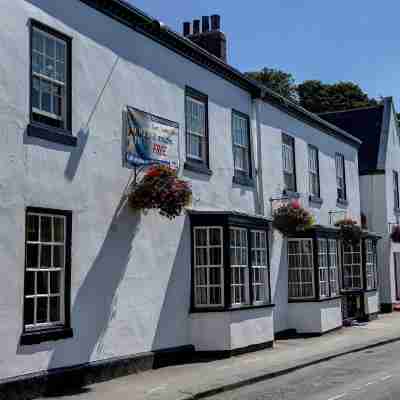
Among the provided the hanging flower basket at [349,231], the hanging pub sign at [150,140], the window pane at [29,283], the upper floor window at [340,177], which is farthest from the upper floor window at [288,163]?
the window pane at [29,283]

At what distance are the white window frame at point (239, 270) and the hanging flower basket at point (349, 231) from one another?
8.11 meters

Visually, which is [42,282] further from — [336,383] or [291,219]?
[291,219]

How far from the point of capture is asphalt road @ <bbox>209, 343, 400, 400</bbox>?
36.5 ft

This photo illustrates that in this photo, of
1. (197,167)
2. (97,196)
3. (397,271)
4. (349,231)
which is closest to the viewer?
(97,196)

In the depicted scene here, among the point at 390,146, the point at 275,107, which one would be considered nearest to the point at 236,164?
the point at 275,107

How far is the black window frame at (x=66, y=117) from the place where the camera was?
37.3ft

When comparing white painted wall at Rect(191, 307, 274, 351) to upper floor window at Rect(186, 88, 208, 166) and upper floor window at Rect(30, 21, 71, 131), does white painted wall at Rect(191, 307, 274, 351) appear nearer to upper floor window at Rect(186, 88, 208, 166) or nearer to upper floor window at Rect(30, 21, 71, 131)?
upper floor window at Rect(186, 88, 208, 166)

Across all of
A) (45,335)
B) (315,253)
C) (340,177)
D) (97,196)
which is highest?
(340,177)

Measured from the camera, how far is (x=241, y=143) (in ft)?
62.3

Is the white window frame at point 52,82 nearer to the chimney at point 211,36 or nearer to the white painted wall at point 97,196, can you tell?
the white painted wall at point 97,196

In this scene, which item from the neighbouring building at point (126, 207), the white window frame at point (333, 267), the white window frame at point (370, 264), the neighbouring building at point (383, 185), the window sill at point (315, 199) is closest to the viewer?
the neighbouring building at point (126, 207)

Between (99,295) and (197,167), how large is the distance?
4.86m

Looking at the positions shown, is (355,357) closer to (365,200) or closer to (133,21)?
(133,21)

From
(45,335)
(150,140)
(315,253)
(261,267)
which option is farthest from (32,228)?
(315,253)
